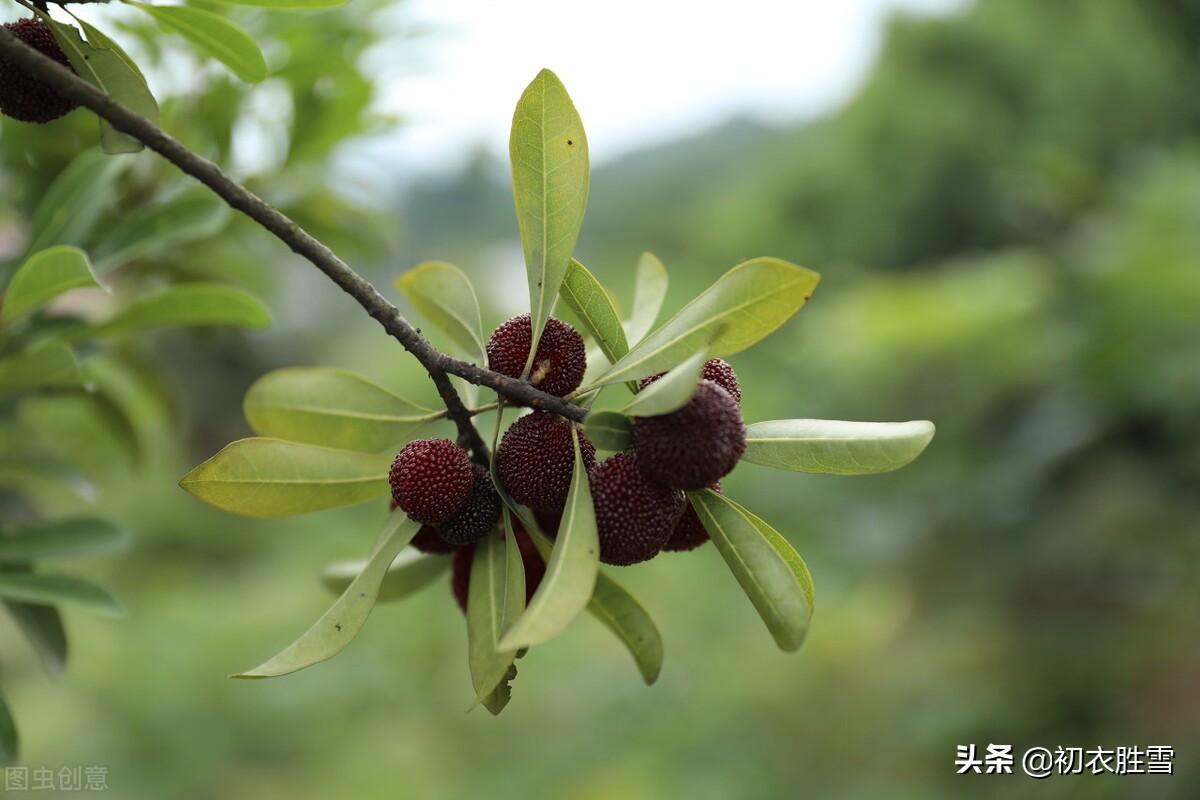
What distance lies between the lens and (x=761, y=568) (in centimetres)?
51

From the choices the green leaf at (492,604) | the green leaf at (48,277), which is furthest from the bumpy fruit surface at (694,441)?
the green leaf at (48,277)

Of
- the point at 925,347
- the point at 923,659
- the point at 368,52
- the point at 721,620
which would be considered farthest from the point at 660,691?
the point at 368,52

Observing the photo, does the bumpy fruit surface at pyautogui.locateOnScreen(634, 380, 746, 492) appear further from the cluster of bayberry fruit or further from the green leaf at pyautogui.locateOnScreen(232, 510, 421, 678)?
the green leaf at pyautogui.locateOnScreen(232, 510, 421, 678)

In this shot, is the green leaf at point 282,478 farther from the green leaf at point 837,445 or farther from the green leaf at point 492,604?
the green leaf at point 837,445

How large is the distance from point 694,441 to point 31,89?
0.40 meters

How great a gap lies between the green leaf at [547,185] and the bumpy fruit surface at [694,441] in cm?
10

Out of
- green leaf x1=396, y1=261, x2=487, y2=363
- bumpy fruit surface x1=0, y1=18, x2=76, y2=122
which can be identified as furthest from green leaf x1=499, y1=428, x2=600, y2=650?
bumpy fruit surface x1=0, y1=18, x2=76, y2=122

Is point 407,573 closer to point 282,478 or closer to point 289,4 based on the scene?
point 282,478

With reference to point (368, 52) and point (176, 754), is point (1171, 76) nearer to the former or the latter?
point (368, 52)

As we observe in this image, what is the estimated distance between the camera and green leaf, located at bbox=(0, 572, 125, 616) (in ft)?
2.40

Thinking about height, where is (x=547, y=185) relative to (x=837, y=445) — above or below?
above

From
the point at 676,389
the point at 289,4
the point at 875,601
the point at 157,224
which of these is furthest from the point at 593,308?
the point at 875,601

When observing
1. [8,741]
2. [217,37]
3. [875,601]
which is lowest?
[8,741]

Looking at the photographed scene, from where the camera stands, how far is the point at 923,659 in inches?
134
